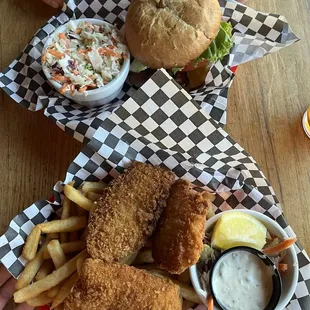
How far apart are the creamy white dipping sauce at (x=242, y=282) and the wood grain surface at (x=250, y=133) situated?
30 cm

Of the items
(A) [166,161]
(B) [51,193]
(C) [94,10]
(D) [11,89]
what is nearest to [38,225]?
(B) [51,193]

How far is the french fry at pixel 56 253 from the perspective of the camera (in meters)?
1.55

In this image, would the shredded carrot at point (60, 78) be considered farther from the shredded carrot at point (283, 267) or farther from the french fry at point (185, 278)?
the shredded carrot at point (283, 267)

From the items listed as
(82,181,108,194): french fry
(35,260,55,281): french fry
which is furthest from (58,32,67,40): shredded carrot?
(35,260,55,281): french fry

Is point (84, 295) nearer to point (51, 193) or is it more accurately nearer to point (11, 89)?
point (51, 193)

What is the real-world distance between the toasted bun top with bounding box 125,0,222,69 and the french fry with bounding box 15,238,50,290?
0.75 meters

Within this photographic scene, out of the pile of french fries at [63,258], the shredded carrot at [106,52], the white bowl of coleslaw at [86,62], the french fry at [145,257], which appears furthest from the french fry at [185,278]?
the shredded carrot at [106,52]

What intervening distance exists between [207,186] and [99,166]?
356 millimetres

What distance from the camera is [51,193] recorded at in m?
1.79

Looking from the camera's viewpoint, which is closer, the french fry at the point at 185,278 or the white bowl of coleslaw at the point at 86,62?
the french fry at the point at 185,278

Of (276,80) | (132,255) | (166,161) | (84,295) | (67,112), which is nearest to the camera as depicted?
(84,295)

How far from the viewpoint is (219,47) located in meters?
1.87

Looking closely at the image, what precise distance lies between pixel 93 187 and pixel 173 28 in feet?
1.95

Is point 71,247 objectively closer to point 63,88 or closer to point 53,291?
point 53,291
